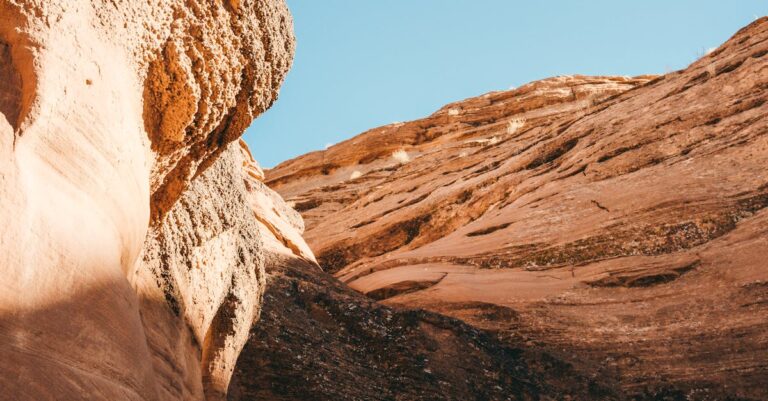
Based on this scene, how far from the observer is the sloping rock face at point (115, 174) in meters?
2.90

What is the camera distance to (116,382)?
315 centimetres

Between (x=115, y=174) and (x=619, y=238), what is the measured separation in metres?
8.36

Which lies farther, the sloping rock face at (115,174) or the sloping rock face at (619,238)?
the sloping rock face at (619,238)

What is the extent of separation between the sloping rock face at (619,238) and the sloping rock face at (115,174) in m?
4.66

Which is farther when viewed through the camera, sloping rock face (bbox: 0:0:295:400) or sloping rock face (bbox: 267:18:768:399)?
sloping rock face (bbox: 267:18:768:399)

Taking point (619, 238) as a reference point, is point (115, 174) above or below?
above

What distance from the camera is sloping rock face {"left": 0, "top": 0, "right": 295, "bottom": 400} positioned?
2.90m

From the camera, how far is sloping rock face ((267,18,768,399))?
899cm

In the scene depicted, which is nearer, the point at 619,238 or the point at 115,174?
the point at 115,174

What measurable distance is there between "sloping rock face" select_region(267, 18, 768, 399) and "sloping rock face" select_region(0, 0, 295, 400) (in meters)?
4.66

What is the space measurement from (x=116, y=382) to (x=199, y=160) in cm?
272

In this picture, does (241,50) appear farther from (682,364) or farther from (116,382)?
(682,364)

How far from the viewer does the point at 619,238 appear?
10961mm

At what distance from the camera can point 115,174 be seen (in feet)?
12.3
